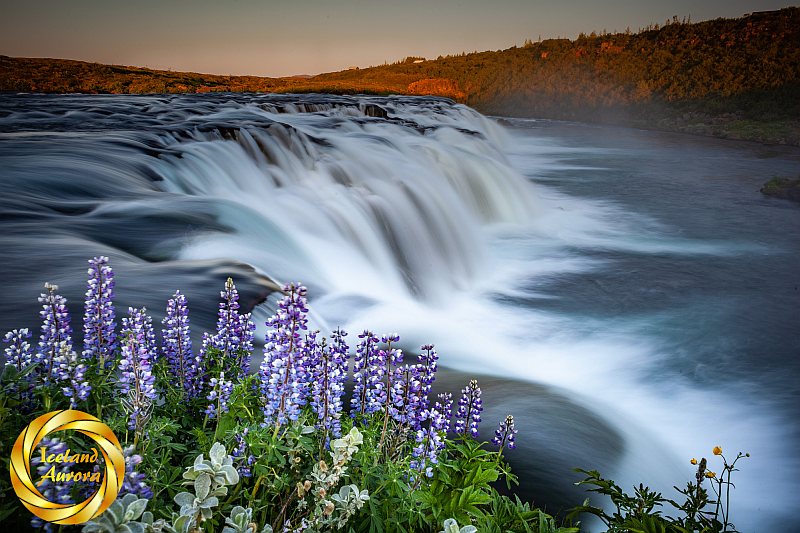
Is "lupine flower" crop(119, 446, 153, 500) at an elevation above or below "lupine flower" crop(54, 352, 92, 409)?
below

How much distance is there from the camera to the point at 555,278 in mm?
9836

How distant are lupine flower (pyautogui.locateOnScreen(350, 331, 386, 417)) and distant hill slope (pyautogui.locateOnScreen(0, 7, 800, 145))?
24.0m

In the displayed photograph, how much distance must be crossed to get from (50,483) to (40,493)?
91mm

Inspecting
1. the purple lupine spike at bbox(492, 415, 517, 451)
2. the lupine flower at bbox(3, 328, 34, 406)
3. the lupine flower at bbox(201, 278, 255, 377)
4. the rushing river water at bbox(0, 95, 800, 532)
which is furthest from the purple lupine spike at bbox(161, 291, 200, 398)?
the purple lupine spike at bbox(492, 415, 517, 451)

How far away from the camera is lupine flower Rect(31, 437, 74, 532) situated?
1.39 metres

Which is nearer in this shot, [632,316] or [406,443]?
[406,443]

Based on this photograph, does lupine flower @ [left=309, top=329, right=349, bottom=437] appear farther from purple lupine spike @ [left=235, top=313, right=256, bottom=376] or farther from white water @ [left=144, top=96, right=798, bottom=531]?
white water @ [left=144, top=96, right=798, bottom=531]

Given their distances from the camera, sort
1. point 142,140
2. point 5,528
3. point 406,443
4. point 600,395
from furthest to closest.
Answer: point 142,140, point 600,395, point 406,443, point 5,528

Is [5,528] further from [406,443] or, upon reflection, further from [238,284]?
→ [238,284]

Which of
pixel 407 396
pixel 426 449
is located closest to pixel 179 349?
pixel 407 396

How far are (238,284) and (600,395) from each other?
3.73 metres

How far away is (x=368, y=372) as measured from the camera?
2.38 meters

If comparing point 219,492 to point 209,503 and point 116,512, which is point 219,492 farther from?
point 116,512

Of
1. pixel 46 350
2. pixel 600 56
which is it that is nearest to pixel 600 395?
pixel 46 350
